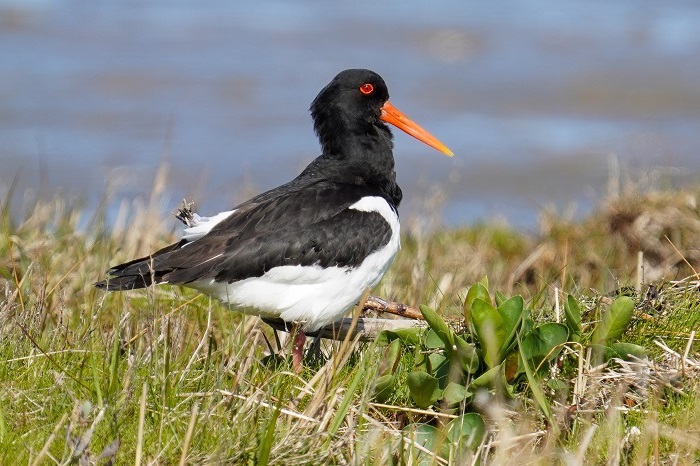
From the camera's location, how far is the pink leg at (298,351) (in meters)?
5.01

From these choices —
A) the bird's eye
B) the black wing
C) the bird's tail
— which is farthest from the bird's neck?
the bird's tail

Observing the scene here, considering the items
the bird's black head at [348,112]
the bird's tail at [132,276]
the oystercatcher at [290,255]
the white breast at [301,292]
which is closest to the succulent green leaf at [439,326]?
the oystercatcher at [290,255]

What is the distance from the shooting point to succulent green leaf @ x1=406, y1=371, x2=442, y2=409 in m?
4.33

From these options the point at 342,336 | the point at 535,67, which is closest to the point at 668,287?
the point at 342,336

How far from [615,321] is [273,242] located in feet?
5.63

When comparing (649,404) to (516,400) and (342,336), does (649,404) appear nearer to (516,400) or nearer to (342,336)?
(516,400)

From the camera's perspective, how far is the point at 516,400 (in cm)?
442

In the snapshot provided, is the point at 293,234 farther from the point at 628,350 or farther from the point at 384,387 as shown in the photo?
the point at 628,350

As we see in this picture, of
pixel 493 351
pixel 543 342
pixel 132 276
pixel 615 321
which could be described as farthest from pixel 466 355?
pixel 132 276

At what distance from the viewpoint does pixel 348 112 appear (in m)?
6.48

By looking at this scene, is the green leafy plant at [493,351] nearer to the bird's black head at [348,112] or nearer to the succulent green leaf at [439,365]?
the succulent green leaf at [439,365]

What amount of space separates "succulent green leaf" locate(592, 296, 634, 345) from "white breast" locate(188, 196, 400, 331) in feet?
4.49

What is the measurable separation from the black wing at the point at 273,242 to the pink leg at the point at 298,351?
1.15 feet

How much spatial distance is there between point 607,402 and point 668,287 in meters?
0.98
